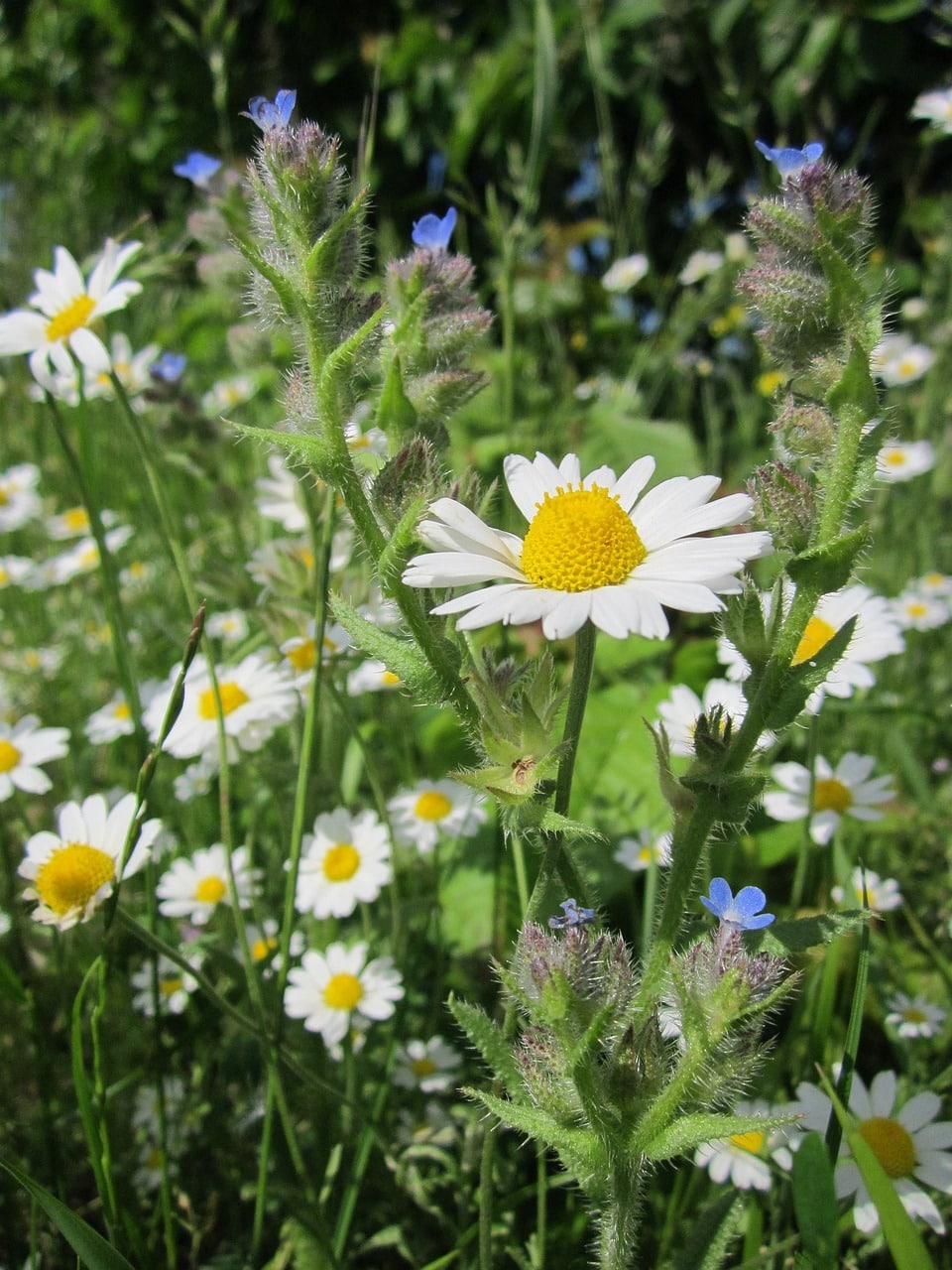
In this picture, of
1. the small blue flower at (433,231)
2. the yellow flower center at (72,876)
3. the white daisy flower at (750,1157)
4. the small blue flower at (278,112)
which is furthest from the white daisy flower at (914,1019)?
the small blue flower at (278,112)

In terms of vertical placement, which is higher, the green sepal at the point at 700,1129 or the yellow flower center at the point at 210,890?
the yellow flower center at the point at 210,890

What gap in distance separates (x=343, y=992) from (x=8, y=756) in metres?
0.71

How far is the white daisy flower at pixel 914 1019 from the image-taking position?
1.30 meters

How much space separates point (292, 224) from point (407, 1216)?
121 centimetres

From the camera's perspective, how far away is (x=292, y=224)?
0.89m

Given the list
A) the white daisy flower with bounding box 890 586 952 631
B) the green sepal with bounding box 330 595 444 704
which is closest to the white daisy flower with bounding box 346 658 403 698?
the green sepal with bounding box 330 595 444 704

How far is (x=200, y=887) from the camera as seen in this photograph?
152cm

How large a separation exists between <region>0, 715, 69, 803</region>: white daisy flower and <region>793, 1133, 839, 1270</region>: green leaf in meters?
1.19

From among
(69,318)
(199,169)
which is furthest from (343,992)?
(199,169)

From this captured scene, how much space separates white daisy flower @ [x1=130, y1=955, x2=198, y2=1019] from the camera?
4.80 feet

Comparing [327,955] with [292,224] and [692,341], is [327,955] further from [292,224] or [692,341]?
[692,341]

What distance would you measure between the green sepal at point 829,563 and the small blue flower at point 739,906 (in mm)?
266

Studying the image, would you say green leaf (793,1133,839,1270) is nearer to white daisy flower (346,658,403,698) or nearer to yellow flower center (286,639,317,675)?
white daisy flower (346,658,403,698)

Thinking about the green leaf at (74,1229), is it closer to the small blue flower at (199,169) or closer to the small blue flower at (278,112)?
the small blue flower at (278,112)
